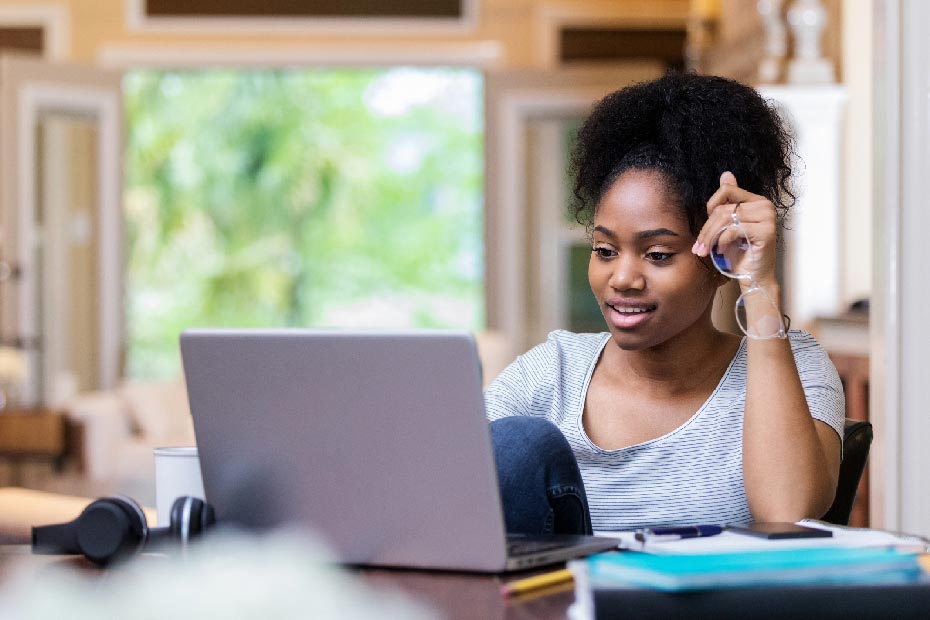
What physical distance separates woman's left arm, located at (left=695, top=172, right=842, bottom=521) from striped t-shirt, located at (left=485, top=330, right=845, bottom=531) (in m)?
0.09

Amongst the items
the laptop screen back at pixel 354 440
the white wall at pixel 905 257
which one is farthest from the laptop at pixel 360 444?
the white wall at pixel 905 257

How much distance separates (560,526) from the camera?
1.38 meters

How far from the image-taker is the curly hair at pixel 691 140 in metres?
1.66

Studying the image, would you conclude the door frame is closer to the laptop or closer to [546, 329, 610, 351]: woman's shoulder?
[546, 329, 610, 351]: woman's shoulder

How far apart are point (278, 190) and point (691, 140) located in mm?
9340

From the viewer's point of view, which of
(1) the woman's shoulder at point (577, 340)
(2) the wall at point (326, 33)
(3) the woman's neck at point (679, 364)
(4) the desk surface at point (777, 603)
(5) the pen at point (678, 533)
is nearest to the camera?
(4) the desk surface at point (777, 603)

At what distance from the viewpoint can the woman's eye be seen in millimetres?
1618

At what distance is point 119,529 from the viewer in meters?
1.25

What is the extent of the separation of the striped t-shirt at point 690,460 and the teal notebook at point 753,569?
0.62m

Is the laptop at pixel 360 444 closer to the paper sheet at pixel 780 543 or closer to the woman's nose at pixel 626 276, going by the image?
the paper sheet at pixel 780 543

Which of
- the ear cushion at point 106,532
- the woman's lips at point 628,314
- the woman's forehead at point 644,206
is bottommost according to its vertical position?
the ear cushion at point 106,532

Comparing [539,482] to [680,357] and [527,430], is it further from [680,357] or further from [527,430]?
[680,357]

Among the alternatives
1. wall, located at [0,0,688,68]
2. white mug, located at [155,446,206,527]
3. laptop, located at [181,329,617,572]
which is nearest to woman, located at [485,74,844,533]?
laptop, located at [181,329,617,572]

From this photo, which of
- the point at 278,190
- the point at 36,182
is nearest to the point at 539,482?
the point at 36,182
